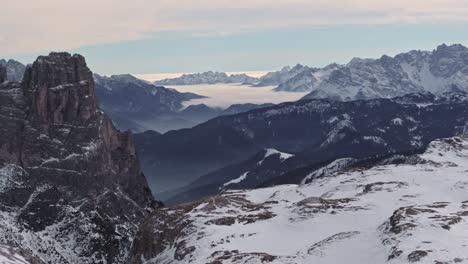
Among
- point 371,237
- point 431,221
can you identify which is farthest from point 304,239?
point 431,221

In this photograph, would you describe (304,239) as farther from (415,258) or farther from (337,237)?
(415,258)

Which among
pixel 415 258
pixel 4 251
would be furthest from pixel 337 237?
pixel 4 251

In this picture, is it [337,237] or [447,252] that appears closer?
[447,252]

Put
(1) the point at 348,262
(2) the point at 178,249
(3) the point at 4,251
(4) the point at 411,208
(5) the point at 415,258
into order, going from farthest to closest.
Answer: (2) the point at 178,249 < (4) the point at 411,208 < (3) the point at 4,251 < (1) the point at 348,262 < (5) the point at 415,258

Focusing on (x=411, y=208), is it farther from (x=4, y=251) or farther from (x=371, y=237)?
(x=4, y=251)

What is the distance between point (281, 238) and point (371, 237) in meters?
30.5

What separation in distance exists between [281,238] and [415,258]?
58041 millimetres

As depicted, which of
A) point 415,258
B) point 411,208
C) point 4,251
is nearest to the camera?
point 415,258

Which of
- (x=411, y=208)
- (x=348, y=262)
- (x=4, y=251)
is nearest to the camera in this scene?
(x=348, y=262)

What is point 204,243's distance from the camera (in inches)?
7638

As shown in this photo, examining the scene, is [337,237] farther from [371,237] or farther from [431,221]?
[431,221]

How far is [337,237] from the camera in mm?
177500

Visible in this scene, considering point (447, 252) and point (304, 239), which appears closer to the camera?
point (447, 252)

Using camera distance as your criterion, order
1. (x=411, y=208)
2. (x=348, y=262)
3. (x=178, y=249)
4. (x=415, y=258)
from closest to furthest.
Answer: (x=415, y=258) → (x=348, y=262) → (x=411, y=208) → (x=178, y=249)
